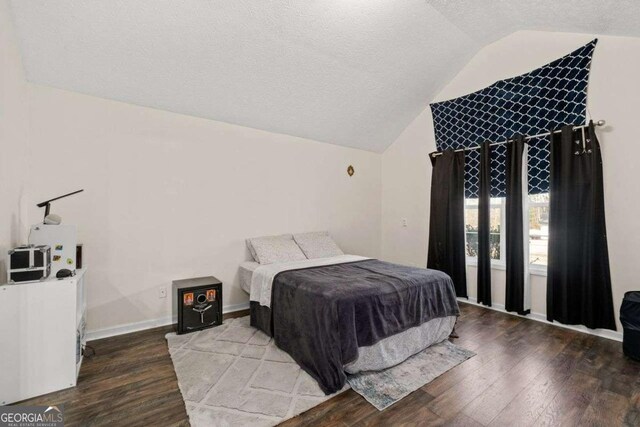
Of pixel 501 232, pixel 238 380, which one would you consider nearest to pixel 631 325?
pixel 501 232

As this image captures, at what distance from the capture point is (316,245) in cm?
385

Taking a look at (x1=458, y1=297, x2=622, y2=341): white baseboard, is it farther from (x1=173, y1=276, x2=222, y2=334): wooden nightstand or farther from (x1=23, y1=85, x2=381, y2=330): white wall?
(x1=173, y1=276, x2=222, y2=334): wooden nightstand

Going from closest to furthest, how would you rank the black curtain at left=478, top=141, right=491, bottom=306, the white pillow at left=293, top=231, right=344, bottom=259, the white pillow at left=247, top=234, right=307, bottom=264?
the white pillow at left=247, top=234, right=307, bottom=264 → the black curtain at left=478, top=141, right=491, bottom=306 → the white pillow at left=293, top=231, right=344, bottom=259

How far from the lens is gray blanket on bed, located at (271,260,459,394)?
1.98 meters

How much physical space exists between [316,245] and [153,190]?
6.44 feet

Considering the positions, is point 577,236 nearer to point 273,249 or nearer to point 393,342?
point 393,342

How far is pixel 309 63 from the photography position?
2.99 metres

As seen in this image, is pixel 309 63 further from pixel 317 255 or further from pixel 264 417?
pixel 264 417

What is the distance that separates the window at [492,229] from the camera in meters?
3.64

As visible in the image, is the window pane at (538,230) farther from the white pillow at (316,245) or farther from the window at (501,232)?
A: the white pillow at (316,245)

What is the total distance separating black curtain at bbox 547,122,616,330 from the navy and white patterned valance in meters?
0.20

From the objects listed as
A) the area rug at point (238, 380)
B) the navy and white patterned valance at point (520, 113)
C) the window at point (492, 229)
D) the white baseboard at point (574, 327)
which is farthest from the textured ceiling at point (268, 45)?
the white baseboard at point (574, 327)

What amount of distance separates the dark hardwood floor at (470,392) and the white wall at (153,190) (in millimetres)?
693

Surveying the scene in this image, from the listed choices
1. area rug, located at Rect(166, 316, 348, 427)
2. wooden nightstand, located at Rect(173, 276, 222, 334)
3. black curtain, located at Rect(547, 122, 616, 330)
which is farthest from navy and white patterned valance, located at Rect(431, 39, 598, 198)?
wooden nightstand, located at Rect(173, 276, 222, 334)
